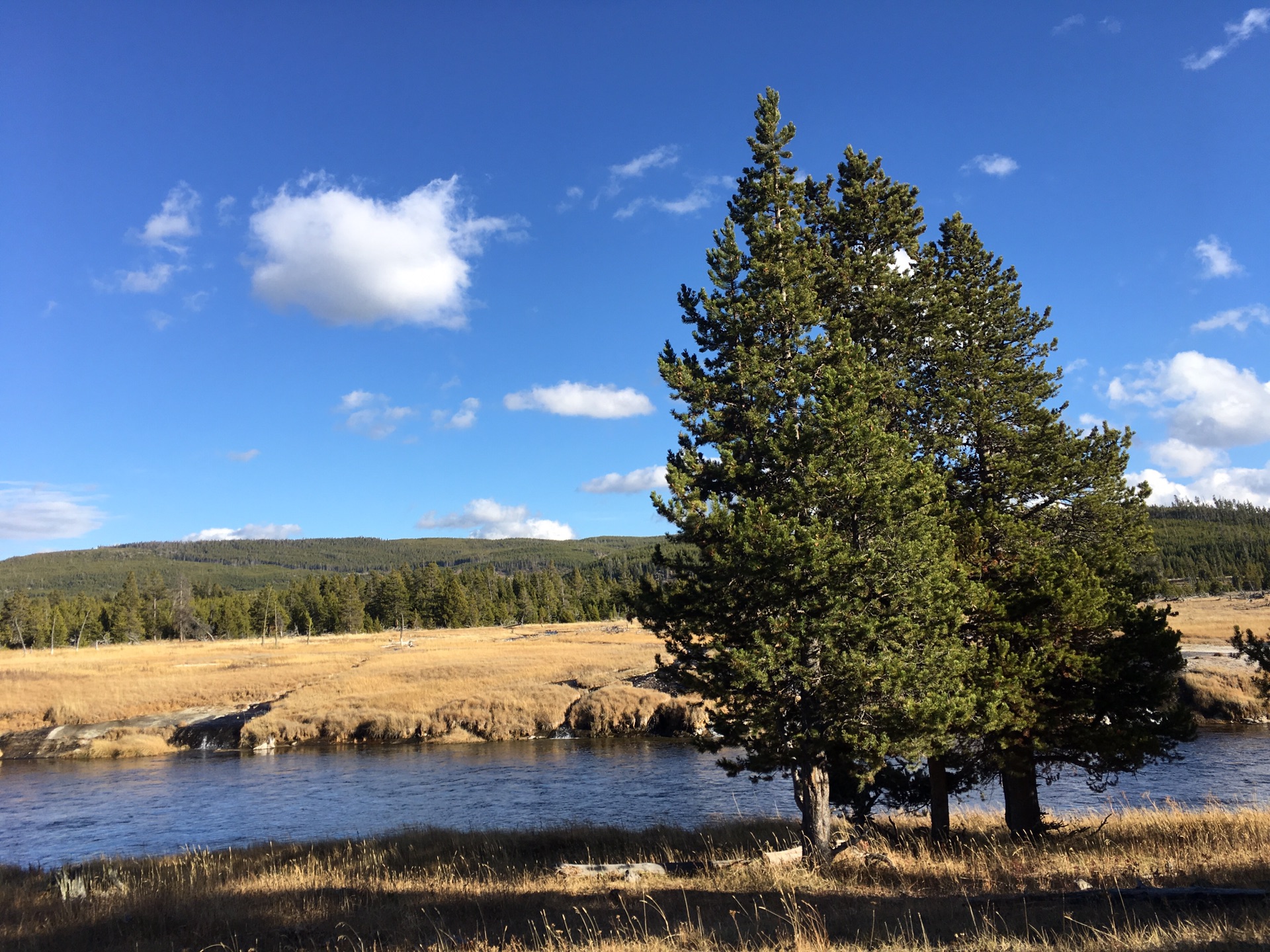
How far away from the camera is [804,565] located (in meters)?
12.9

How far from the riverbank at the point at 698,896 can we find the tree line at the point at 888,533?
5.99ft

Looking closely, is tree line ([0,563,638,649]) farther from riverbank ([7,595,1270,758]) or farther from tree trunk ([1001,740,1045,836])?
tree trunk ([1001,740,1045,836])

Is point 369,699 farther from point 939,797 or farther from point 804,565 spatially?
point 804,565

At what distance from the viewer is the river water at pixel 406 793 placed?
25.1m

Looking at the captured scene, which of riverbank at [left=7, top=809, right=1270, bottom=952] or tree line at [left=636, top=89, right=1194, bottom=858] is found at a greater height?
tree line at [left=636, top=89, right=1194, bottom=858]

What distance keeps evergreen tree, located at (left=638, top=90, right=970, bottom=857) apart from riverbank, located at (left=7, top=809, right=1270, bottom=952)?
2.45 m

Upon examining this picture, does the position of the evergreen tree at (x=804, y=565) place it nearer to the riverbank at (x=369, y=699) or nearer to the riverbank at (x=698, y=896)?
the riverbank at (x=698, y=896)

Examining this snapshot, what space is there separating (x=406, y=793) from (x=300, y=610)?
12225cm

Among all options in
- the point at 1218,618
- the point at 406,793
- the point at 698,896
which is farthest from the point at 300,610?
the point at 698,896

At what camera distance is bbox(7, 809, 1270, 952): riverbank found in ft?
29.0

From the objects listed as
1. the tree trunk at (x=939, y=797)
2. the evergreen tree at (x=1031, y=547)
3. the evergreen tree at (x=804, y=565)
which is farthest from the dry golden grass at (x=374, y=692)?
the evergreen tree at (x=804, y=565)

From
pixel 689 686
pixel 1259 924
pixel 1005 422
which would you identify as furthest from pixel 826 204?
pixel 1259 924

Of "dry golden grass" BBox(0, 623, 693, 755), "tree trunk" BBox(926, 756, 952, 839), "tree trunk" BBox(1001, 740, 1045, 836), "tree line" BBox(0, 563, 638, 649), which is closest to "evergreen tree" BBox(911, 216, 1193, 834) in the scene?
"tree trunk" BBox(1001, 740, 1045, 836)

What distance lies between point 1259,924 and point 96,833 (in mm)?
30887
